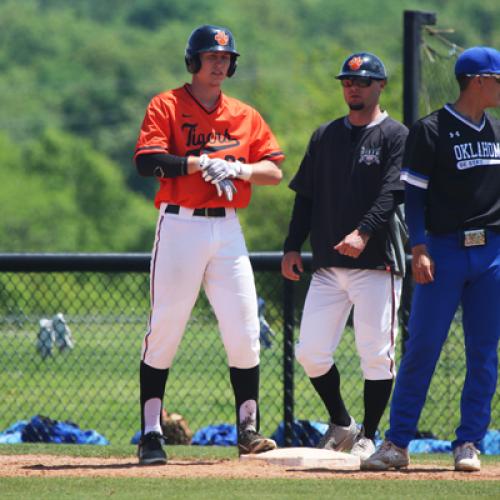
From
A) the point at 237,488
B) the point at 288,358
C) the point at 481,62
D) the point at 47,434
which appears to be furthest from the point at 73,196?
the point at 237,488

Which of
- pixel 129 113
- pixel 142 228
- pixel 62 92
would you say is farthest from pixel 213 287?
pixel 62 92

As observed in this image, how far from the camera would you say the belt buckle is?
18.9 ft

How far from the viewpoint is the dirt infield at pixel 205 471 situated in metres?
5.83

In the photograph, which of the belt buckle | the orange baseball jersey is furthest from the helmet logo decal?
the belt buckle

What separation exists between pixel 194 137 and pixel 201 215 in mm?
386

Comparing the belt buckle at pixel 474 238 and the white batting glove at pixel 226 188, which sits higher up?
the white batting glove at pixel 226 188

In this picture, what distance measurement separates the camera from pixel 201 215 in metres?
6.27

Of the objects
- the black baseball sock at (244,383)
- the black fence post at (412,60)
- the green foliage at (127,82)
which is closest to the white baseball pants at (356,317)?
the black baseball sock at (244,383)

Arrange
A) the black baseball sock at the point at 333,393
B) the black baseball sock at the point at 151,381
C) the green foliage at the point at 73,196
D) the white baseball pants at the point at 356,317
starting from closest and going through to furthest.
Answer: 1. the white baseball pants at the point at 356,317
2. the black baseball sock at the point at 151,381
3. the black baseball sock at the point at 333,393
4. the green foliage at the point at 73,196

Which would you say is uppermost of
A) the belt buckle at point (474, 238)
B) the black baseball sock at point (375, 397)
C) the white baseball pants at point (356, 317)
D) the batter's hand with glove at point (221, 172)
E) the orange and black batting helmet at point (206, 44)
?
the orange and black batting helmet at point (206, 44)

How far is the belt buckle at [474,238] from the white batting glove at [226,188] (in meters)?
1.15

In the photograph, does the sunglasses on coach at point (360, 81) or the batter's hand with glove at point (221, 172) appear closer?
the batter's hand with glove at point (221, 172)

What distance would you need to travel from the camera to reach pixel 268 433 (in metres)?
9.06

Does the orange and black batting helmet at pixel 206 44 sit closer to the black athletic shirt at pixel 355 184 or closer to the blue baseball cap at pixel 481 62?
the black athletic shirt at pixel 355 184
